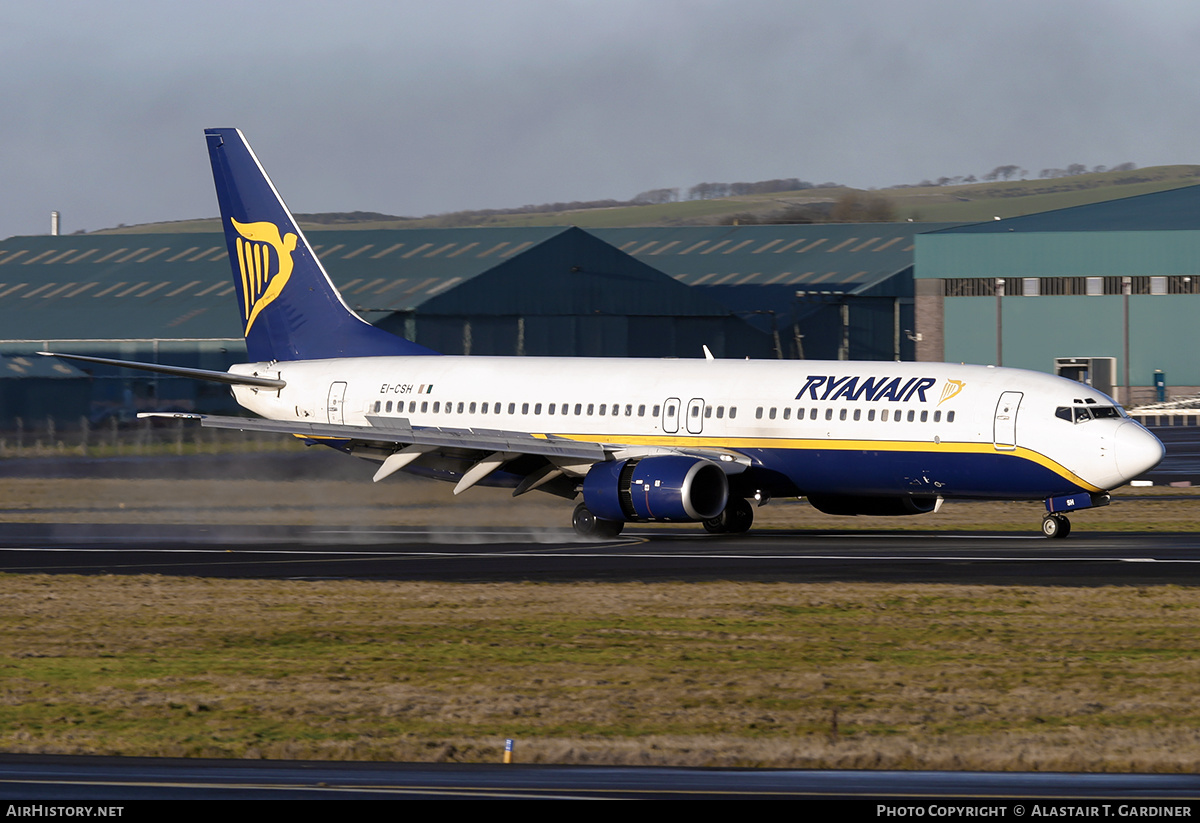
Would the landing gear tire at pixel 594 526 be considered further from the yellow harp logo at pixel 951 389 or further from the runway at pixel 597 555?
the yellow harp logo at pixel 951 389

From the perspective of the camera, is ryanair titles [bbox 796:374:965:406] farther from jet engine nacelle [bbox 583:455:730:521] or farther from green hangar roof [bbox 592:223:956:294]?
green hangar roof [bbox 592:223:956:294]

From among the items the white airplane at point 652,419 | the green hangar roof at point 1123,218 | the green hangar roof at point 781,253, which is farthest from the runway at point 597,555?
the green hangar roof at point 781,253

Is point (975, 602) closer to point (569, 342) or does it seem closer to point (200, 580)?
point (200, 580)

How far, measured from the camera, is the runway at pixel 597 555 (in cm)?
2806

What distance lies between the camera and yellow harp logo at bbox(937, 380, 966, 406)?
3484 centimetres

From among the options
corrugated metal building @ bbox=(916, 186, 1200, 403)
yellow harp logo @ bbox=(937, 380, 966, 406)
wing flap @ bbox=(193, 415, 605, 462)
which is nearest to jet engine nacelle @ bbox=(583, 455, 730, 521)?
wing flap @ bbox=(193, 415, 605, 462)

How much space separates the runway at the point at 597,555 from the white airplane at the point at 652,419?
1.16 metres

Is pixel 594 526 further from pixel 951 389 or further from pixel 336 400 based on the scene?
pixel 336 400

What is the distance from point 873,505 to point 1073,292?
66.0 metres

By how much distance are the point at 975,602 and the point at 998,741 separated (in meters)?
9.65

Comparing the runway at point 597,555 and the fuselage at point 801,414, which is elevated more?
the fuselage at point 801,414

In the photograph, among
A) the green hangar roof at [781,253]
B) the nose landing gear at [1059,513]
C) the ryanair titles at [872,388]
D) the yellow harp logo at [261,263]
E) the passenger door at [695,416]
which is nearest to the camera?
the nose landing gear at [1059,513]

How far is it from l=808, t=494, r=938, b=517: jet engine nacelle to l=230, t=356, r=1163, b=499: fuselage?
893 mm

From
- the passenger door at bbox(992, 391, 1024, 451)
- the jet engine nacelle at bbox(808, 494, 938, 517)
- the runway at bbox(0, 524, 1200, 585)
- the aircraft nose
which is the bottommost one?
the runway at bbox(0, 524, 1200, 585)
